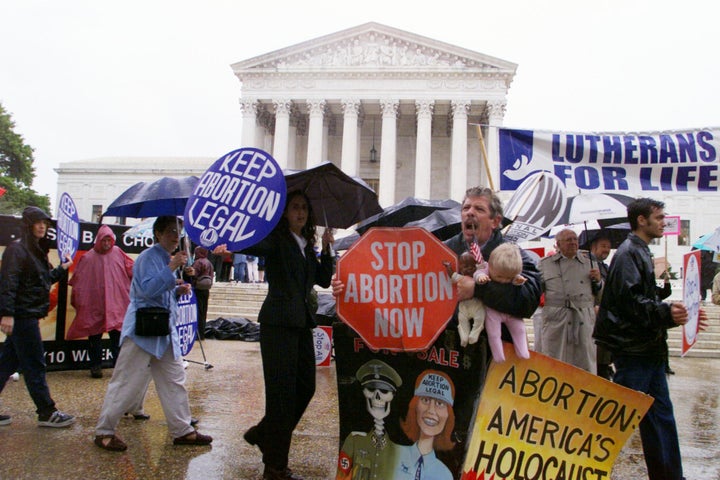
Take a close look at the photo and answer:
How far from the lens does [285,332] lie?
3.74 metres

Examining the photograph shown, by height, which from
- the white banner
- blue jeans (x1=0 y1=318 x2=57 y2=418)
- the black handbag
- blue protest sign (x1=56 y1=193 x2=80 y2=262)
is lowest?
blue jeans (x1=0 y1=318 x2=57 y2=418)

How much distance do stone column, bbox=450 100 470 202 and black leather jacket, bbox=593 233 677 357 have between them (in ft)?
114

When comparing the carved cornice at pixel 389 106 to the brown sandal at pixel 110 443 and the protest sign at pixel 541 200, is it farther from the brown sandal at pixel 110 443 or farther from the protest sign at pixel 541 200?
the brown sandal at pixel 110 443

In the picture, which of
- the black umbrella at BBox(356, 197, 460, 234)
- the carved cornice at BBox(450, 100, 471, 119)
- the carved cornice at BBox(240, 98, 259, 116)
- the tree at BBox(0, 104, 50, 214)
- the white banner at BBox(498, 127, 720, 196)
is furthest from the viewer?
the tree at BBox(0, 104, 50, 214)

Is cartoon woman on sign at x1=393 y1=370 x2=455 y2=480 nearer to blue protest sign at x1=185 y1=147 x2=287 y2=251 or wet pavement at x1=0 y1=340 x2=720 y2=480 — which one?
wet pavement at x1=0 y1=340 x2=720 y2=480

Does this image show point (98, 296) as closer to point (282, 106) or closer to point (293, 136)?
point (282, 106)

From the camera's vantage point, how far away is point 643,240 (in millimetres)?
3881

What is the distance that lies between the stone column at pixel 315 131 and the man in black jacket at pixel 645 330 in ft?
117

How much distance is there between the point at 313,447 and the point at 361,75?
38480 mm

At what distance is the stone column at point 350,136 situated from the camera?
128 feet

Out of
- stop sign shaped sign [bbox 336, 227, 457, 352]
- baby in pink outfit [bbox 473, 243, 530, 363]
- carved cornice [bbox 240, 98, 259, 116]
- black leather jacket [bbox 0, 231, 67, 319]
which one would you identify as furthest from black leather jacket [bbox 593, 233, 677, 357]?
carved cornice [bbox 240, 98, 259, 116]

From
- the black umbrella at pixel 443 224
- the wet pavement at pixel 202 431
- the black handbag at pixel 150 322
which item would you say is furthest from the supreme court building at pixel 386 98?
the black handbag at pixel 150 322

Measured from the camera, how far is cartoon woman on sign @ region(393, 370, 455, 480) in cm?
307

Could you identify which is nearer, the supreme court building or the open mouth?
the open mouth
